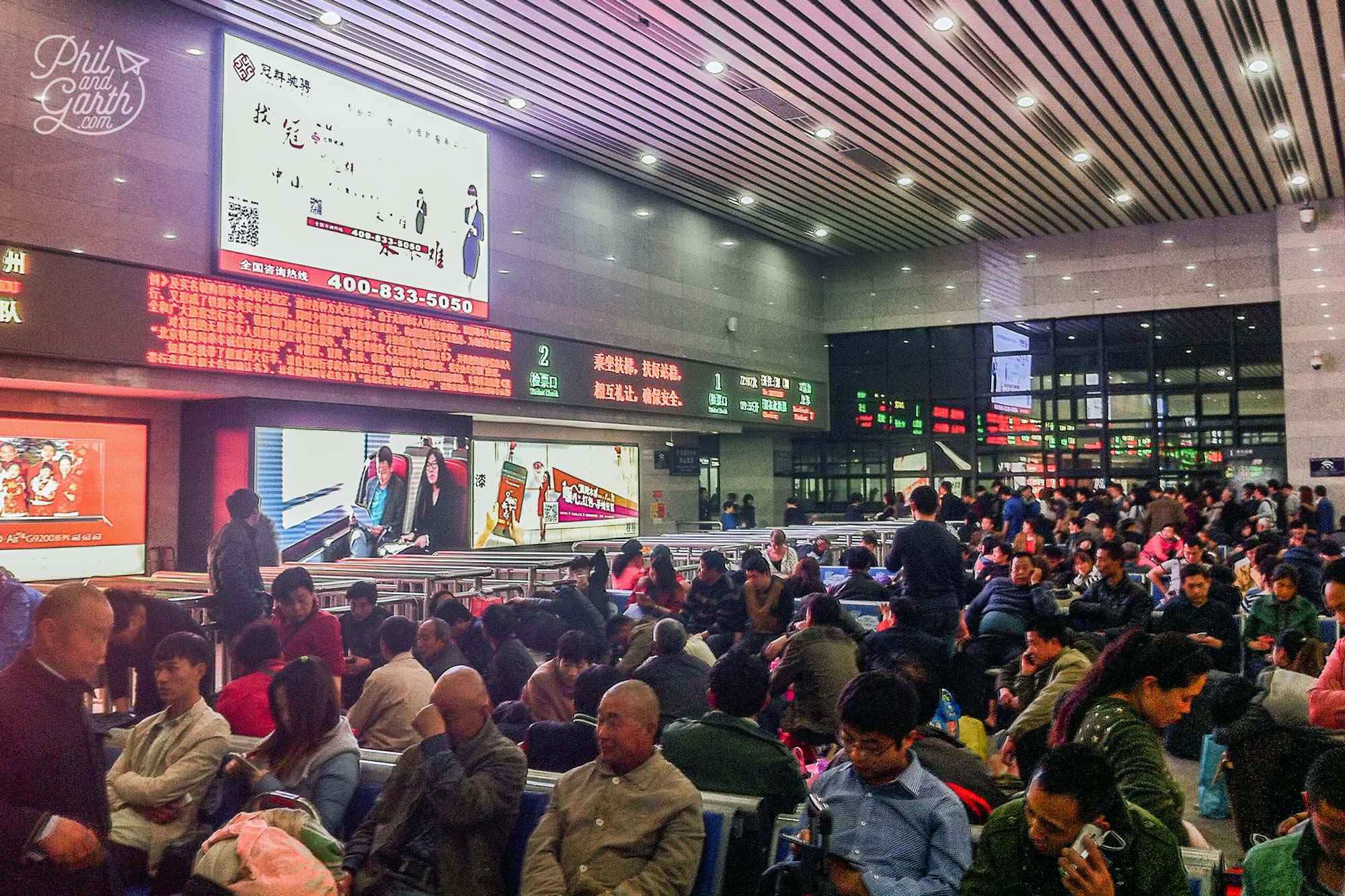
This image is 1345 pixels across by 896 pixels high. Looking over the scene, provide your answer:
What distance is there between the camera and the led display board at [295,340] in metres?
8.78

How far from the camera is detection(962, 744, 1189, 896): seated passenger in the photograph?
2246 mm

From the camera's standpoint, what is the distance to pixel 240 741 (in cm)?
415

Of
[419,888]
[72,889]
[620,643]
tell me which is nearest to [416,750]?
[419,888]

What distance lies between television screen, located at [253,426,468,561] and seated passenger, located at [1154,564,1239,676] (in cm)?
869

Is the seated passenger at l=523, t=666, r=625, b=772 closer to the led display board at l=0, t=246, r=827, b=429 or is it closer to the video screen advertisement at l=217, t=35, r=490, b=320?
the led display board at l=0, t=246, r=827, b=429

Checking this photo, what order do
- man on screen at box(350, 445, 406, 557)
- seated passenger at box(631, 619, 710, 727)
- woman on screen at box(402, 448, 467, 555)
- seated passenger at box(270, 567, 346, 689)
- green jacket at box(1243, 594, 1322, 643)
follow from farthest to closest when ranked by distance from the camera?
woman on screen at box(402, 448, 467, 555)
man on screen at box(350, 445, 406, 557)
green jacket at box(1243, 594, 1322, 643)
seated passenger at box(270, 567, 346, 689)
seated passenger at box(631, 619, 710, 727)

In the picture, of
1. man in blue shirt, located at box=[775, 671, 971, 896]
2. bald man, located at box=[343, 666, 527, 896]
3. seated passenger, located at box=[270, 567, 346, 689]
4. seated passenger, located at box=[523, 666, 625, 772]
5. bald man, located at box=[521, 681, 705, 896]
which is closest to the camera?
man in blue shirt, located at box=[775, 671, 971, 896]

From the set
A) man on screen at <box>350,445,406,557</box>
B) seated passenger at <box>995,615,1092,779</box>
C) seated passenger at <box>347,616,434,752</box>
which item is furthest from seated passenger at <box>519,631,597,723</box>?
man on screen at <box>350,445,406,557</box>

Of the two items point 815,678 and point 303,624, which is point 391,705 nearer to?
point 303,624

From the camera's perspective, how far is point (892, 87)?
1220 cm

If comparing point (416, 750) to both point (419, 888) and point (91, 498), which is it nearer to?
point (419, 888)

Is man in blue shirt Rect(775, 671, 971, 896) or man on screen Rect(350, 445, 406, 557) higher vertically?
man on screen Rect(350, 445, 406, 557)

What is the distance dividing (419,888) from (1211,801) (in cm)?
436

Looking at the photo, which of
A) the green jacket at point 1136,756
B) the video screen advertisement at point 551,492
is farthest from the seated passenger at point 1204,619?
the video screen advertisement at point 551,492
